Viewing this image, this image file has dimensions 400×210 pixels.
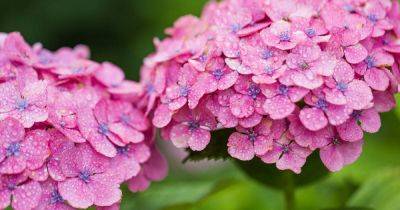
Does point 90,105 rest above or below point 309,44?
below

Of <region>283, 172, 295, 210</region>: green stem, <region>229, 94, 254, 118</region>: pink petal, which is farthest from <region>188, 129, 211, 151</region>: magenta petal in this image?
<region>283, 172, 295, 210</region>: green stem

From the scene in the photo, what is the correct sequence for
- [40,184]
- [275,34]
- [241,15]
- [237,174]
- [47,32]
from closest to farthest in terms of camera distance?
[40,184] → [275,34] → [241,15] → [237,174] → [47,32]

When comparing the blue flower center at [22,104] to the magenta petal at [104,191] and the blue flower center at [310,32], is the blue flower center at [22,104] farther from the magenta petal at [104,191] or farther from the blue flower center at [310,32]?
the blue flower center at [310,32]

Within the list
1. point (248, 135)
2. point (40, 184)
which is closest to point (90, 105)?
point (40, 184)

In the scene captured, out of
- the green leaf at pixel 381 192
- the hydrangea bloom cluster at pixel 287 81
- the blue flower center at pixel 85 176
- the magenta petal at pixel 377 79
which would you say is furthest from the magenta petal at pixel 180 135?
the green leaf at pixel 381 192

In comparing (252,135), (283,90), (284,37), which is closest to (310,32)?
(284,37)

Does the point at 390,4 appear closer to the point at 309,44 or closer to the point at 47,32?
the point at 309,44
